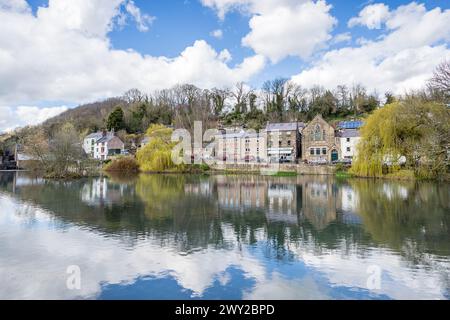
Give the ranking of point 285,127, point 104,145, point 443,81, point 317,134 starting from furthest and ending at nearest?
point 104,145
point 285,127
point 317,134
point 443,81

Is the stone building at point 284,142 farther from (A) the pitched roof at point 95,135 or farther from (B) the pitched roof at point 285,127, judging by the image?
(A) the pitched roof at point 95,135

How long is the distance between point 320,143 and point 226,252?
44286mm

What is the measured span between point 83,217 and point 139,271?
294 inches

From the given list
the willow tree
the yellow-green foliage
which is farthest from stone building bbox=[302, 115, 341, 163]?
the yellow-green foliage

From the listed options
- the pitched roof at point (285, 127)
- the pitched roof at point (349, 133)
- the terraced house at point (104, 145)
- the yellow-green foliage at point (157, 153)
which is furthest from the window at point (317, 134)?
→ the terraced house at point (104, 145)

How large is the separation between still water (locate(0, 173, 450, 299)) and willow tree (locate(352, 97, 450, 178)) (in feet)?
51.2

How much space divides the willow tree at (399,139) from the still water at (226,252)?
15.6 metres

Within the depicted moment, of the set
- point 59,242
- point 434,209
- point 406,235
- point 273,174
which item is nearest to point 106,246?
point 59,242

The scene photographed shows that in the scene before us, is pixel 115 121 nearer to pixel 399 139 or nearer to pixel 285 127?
pixel 285 127

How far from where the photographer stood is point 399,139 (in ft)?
108

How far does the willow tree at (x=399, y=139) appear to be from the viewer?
29269mm

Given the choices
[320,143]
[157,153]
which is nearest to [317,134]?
[320,143]

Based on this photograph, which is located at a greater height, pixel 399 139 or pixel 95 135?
pixel 95 135

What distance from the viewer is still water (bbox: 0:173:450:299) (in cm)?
664
